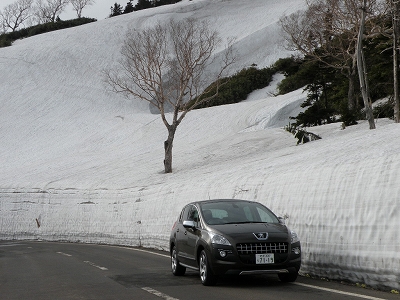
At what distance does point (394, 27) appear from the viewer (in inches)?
1122

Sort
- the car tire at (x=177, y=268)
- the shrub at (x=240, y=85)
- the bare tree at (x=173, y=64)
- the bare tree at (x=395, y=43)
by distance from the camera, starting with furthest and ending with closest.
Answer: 1. the shrub at (x=240, y=85)
2. the bare tree at (x=173, y=64)
3. the bare tree at (x=395, y=43)
4. the car tire at (x=177, y=268)

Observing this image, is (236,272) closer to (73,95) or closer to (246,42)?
(73,95)

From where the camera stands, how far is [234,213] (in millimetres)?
11688

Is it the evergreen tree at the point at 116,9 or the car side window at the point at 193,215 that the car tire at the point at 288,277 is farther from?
the evergreen tree at the point at 116,9

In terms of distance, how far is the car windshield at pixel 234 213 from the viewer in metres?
11.5

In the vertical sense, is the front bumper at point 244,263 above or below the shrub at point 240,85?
below

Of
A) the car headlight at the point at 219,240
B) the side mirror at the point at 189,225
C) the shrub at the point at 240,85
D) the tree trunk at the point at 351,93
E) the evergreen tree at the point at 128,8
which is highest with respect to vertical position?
the evergreen tree at the point at 128,8

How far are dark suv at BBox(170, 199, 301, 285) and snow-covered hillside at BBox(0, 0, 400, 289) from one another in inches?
48.9

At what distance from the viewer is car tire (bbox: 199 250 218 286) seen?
10.7m

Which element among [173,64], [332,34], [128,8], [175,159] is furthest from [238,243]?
[128,8]

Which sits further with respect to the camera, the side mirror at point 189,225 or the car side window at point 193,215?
the car side window at point 193,215

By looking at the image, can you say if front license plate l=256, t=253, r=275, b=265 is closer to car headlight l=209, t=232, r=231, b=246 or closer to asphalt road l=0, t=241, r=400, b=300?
asphalt road l=0, t=241, r=400, b=300

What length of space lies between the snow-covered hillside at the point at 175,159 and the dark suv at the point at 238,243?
1.24 meters

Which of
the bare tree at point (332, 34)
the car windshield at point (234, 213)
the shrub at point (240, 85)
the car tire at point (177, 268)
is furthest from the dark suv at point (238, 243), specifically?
the shrub at point (240, 85)
